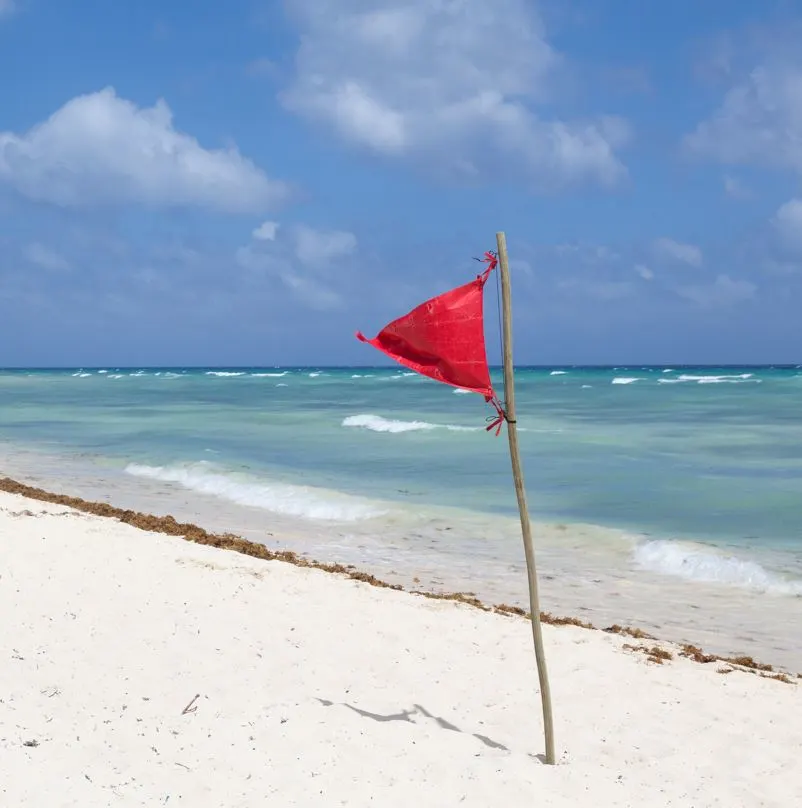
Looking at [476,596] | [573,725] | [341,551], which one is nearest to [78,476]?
[341,551]

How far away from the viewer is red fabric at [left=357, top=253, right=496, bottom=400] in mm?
4703

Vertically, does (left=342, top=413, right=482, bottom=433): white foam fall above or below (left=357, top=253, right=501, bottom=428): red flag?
below

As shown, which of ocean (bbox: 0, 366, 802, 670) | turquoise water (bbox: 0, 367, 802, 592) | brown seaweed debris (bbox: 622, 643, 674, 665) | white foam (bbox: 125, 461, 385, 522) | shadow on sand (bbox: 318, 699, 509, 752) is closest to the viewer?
shadow on sand (bbox: 318, 699, 509, 752)

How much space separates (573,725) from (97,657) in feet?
10.9

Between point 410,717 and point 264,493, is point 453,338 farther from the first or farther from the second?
point 264,493

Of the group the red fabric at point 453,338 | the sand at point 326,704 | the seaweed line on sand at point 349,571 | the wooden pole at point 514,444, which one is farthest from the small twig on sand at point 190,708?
the seaweed line on sand at point 349,571

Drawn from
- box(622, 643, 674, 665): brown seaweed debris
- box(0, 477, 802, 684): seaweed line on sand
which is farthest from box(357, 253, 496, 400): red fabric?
box(0, 477, 802, 684): seaweed line on sand

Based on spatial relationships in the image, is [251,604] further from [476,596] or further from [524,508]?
[524,508]

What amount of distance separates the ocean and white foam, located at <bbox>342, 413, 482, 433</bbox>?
0.72ft

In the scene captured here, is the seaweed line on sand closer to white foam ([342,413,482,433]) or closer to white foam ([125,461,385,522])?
white foam ([125,461,385,522])

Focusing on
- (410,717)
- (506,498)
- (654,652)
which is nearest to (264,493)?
(506,498)

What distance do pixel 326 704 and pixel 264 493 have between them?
10700mm

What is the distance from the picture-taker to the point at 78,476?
57.9 feet

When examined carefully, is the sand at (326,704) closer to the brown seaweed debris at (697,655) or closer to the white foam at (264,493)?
the brown seaweed debris at (697,655)
